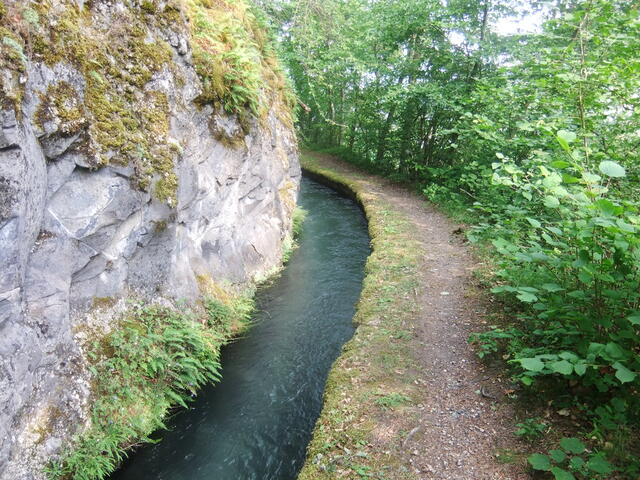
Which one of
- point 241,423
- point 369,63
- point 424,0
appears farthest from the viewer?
point 369,63

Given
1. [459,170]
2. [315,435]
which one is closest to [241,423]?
[315,435]

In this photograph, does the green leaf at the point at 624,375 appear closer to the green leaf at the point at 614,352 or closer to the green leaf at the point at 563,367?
the green leaf at the point at 614,352

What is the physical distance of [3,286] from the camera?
4281 mm

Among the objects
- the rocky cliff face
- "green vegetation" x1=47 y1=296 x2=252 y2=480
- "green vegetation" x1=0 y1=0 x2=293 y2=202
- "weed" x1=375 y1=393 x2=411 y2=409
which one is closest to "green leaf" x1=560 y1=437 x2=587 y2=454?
"weed" x1=375 y1=393 x2=411 y2=409

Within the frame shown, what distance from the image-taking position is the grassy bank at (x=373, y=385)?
4629 millimetres

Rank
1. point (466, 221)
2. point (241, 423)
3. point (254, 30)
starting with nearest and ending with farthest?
point (241, 423)
point (254, 30)
point (466, 221)

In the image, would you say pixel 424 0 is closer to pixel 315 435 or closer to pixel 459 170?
pixel 459 170

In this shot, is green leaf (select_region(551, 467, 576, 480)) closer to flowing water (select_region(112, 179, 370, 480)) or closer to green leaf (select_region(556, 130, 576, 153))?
green leaf (select_region(556, 130, 576, 153))

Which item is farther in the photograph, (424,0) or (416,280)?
(424,0)

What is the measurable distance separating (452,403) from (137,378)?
4.45m

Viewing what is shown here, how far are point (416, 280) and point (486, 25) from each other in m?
12.0

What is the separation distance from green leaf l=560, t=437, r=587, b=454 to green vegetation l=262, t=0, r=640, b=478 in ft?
0.70

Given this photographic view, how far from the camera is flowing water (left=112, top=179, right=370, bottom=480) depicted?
18.0ft

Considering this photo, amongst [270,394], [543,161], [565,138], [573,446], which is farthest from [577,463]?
[270,394]
